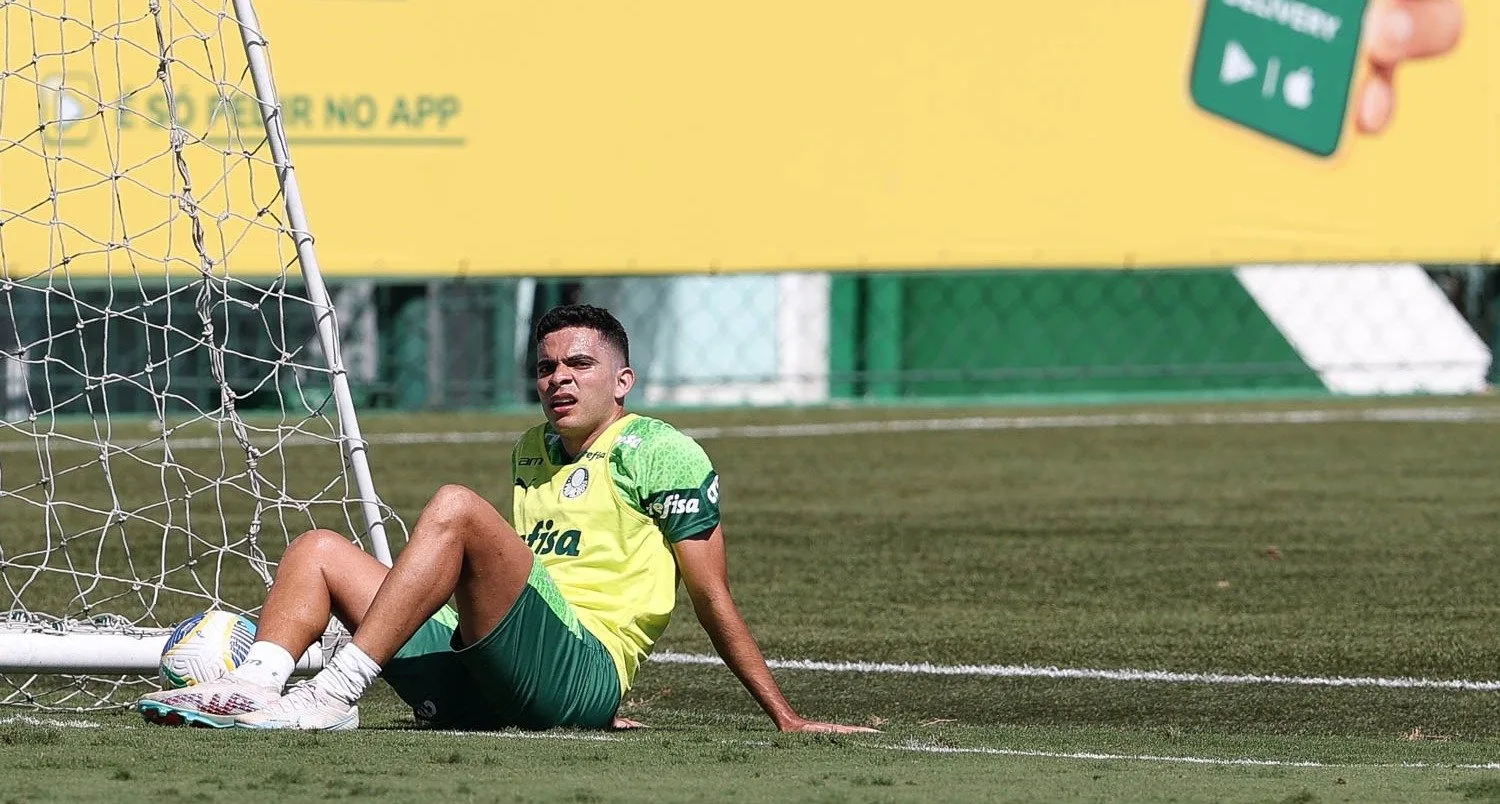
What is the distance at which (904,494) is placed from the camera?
989 cm

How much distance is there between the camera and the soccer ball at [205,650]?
193 inches

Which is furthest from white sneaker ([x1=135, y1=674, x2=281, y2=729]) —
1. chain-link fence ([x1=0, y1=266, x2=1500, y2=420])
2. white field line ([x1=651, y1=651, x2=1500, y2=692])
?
chain-link fence ([x1=0, y1=266, x2=1500, y2=420])

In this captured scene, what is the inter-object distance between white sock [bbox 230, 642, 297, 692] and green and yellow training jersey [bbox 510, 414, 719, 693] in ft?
1.86

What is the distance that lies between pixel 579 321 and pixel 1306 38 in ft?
28.6

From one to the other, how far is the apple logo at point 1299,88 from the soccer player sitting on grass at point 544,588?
8492 millimetres

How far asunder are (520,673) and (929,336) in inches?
381

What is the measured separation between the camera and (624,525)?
16.3 feet

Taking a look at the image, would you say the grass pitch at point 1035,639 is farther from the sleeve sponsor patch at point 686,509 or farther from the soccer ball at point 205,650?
the sleeve sponsor patch at point 686,509

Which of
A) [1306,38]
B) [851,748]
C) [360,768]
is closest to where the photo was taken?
[360,768]

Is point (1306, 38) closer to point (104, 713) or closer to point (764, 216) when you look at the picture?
point (764, 216)

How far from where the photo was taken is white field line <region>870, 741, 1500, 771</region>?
451 centimetres

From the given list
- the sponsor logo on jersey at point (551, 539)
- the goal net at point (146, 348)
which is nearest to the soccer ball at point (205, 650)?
the goal net at point (146, 348)

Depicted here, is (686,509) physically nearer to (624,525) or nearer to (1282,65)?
(624,525)

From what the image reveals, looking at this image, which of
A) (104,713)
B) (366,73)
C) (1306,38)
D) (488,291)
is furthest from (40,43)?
(1306,38)
